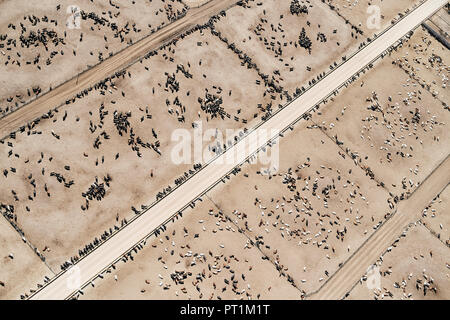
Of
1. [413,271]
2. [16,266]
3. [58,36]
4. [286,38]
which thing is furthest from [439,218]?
[58,36]

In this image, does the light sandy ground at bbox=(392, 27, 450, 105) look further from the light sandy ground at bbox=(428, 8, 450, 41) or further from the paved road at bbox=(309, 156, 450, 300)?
the paved road at bbox=(309, 156, 450, 300)

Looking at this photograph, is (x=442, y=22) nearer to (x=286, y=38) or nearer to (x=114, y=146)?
(x=286, y=38)

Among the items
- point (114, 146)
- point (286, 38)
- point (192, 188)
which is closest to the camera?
point (192, 188)

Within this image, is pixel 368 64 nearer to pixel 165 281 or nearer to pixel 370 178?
pixel 370 178

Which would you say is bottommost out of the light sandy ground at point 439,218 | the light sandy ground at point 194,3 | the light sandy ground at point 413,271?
the light sandy ground at point 413,271

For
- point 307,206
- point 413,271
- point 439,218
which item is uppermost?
point 307,206

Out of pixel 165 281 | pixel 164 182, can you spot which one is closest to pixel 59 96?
pixel 164 182

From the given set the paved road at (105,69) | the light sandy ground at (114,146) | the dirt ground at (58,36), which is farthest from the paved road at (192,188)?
the dirt ground at (58,36)

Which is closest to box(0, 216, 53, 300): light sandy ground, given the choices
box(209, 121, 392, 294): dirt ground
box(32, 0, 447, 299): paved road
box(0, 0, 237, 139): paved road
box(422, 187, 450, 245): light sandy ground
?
box(32, 0, 447, 299): paved road

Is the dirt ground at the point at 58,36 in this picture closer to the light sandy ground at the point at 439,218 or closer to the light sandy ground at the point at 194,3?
the light sandy ground at the point at 194,3
